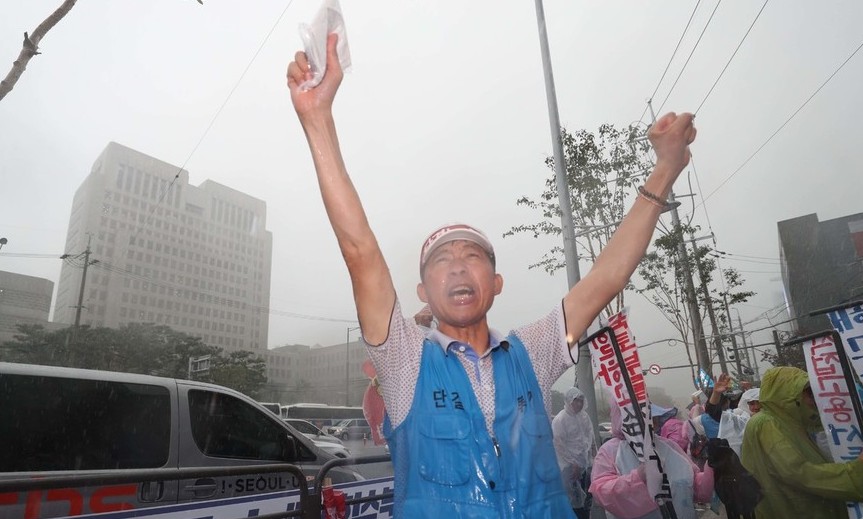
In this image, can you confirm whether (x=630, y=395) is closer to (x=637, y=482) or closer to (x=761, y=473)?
(x=637, y=482)

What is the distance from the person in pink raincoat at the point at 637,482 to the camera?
317cm

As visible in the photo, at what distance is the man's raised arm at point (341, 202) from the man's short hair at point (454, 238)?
0.32 metres

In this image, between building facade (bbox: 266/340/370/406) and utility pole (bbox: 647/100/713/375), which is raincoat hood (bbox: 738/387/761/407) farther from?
building facade (bbox: 266/340/370/406)

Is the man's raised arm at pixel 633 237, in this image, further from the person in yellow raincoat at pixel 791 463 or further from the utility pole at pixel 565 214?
the utility pole at pixel 565 214

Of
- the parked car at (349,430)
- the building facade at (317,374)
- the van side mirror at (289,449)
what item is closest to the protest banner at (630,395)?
the van side mirror at (289,449)

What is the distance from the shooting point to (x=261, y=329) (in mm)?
82688

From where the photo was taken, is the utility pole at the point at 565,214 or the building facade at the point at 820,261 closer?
the utility pole at the point at 565,214

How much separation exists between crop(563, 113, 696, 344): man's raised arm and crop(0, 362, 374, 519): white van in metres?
2.52

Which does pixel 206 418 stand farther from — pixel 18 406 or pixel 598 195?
pixel 598 195

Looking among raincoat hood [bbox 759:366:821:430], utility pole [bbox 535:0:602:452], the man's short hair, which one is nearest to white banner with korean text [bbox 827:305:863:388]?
raincoat hood [bbox 759:366:821:430]

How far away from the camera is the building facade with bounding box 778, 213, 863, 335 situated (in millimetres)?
30642

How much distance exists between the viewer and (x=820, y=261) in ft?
108

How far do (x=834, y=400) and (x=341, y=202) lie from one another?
410 cm

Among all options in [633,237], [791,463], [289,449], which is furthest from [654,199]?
[289,449]
